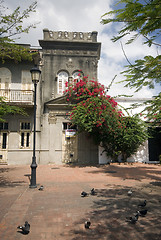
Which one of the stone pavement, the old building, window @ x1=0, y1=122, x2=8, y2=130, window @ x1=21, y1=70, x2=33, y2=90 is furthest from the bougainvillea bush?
the stone pavement

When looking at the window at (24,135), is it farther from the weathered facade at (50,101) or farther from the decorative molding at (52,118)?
the decorative molding at (52,118)

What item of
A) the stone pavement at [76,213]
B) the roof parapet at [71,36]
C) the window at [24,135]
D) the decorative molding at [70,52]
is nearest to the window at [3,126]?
the window at [24,135]

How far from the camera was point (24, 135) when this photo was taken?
14.8 m

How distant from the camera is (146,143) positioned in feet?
50.0

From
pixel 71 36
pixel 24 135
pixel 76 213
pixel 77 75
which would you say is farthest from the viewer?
pixel 71 36

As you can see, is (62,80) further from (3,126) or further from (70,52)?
(3,126)

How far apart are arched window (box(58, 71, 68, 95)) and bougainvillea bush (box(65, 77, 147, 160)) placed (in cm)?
66

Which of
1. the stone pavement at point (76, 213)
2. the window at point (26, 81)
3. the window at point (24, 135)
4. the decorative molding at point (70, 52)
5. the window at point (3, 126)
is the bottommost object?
the stone pavement at point (76, 213)

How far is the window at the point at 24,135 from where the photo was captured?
1473 cm

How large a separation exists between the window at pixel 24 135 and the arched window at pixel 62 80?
12.6 feet

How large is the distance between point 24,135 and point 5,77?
4875mm

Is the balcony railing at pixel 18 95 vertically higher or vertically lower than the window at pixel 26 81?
lower

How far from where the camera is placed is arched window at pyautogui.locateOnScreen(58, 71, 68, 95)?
15.6m

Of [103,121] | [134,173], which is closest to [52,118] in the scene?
[103,121]
